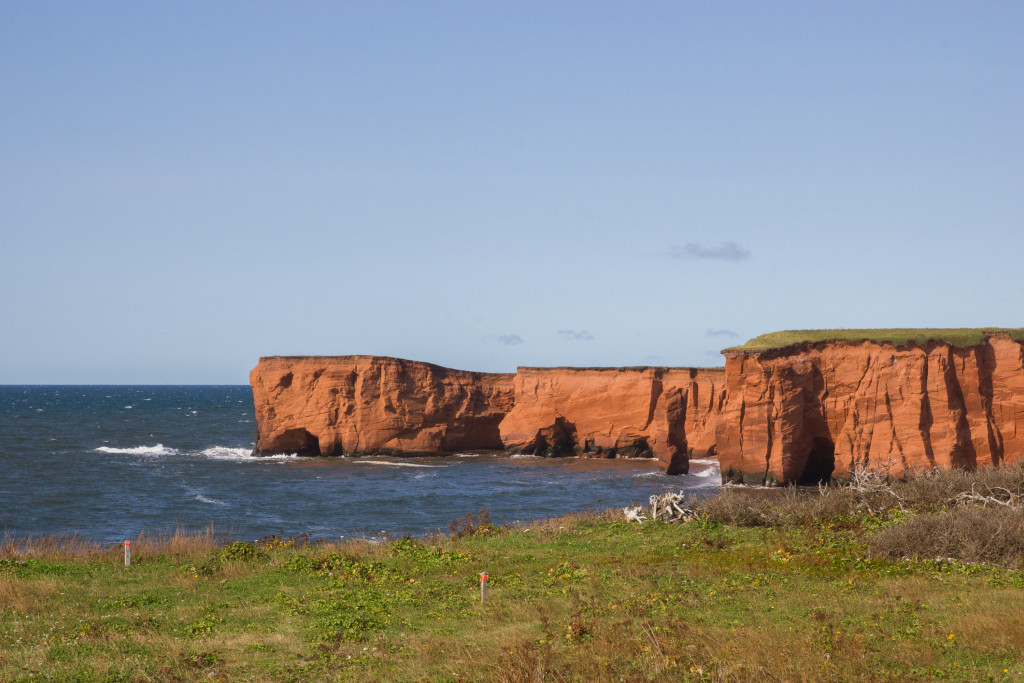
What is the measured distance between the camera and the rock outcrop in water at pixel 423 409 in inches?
2174

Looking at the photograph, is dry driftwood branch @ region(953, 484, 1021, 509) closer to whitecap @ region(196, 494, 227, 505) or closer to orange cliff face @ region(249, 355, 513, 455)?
whitecap @ region(196, 494, 227, 505)

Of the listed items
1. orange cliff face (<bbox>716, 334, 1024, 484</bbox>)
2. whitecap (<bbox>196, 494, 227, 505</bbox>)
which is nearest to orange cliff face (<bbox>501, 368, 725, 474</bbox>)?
orange cliff face (<bbox>716, 334, 1024, 484</bbox>)

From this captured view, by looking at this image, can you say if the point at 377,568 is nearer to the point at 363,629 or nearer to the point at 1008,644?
the point at 363,629

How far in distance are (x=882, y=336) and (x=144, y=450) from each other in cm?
4984

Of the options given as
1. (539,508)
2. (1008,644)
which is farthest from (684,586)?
(539,508)

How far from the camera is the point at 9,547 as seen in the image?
69.9 feet

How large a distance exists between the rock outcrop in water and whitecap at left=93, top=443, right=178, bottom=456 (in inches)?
279

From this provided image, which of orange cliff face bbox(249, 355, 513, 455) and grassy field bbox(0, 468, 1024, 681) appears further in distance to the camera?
orange cliff face bbox(249, 355, 513, 455)

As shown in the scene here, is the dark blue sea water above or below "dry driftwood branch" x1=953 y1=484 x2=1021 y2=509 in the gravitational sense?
below

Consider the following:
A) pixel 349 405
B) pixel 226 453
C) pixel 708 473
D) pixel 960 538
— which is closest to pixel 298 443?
pixel 349 405

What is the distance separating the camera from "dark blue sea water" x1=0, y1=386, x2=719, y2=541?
32.4 meters

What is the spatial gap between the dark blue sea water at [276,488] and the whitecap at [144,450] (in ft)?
0.40

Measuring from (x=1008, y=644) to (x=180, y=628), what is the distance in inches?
489

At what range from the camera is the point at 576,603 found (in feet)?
48.0
